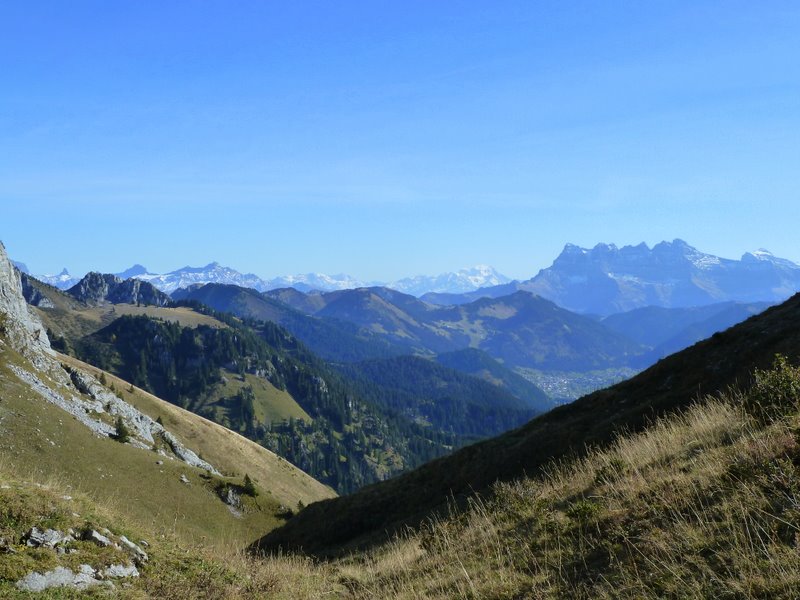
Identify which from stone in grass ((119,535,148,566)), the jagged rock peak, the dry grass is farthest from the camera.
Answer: the jagged rock peak

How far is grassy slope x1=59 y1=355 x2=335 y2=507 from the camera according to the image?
12206cm

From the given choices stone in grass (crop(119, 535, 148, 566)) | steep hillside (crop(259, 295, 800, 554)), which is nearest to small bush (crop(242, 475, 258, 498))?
steep hillside (crop(259, 295, 800, 554))

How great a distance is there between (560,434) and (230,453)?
11110 cm

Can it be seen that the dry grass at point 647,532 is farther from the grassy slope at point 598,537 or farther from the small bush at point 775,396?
the small bush at point 775,396

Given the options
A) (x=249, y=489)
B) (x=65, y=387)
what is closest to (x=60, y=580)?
(x=249, y=489)

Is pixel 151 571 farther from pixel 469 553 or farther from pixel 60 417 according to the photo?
pixel 60 417

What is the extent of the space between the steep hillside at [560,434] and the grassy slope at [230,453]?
80.5m

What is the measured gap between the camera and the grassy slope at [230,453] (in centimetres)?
12206

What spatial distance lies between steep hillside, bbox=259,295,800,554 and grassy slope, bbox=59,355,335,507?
264ft

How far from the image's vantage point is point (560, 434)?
36.4m

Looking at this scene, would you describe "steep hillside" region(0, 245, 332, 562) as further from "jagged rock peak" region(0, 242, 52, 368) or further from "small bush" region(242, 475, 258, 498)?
"small bush" region(242, 475, 258, 498)

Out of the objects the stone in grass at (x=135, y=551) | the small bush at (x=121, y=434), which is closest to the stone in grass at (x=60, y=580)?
the stone in grass at (x=135, y=551)

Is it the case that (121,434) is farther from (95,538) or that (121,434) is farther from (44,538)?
(44,538)

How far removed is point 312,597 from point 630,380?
37673 mm
